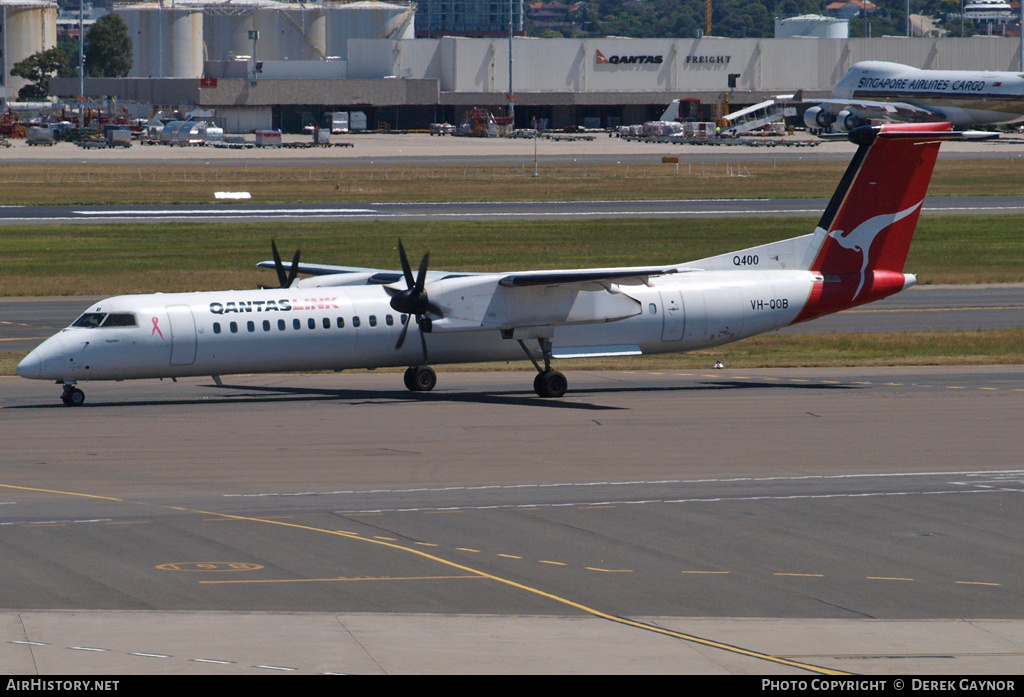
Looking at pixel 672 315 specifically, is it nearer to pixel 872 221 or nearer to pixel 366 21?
pixel 872 221

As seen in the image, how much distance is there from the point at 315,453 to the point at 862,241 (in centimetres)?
1697

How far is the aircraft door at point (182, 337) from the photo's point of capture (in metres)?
29.6

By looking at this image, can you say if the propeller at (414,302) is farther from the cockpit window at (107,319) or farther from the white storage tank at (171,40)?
the white storage tank at (171,40)

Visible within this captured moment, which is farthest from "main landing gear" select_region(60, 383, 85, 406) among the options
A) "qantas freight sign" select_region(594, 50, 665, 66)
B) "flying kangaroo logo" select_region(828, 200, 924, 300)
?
"qantas freight sign" select_region(594, 50, 665, 66)

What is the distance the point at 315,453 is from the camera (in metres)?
24.7

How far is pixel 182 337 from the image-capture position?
29641mm

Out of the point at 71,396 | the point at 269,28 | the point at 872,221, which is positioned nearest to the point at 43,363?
the point at 71,396

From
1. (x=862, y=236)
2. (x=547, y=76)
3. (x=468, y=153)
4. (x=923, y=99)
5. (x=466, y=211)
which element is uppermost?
(x=547, y=76)

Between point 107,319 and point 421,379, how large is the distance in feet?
25.3

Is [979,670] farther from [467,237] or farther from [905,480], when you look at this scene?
[467,237]

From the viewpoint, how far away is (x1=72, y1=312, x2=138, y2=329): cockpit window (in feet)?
95.9

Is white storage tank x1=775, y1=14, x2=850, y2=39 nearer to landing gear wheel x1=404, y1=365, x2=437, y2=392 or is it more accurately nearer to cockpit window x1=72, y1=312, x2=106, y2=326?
landing gear wheel x1=404, y1=365, x2=437, y2=392

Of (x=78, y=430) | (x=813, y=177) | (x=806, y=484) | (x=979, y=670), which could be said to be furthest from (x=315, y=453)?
(x=813, y=177)

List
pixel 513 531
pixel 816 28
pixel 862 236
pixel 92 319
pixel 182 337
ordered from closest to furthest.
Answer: pixel 513 531 → pixel 92 319 → pixel 182 337 → pixel 862 236 → pixel 816 28
